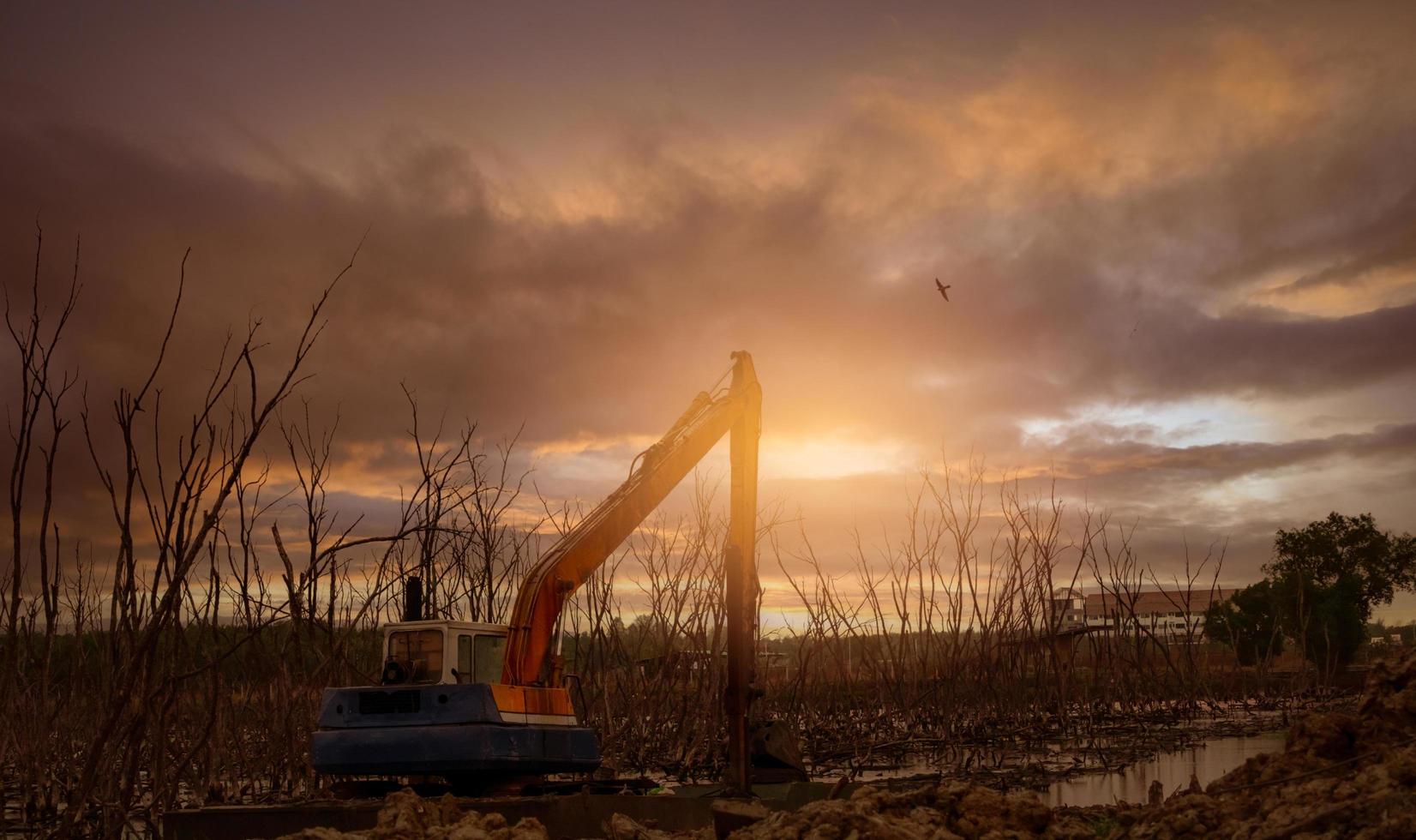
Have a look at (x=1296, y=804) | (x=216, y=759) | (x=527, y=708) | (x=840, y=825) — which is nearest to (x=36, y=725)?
(x=216, y=759)

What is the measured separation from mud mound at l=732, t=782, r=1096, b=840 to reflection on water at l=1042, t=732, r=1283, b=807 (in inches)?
185

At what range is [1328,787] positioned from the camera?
206 inches

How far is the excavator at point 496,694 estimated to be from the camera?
975 cm

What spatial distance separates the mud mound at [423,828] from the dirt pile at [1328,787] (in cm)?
338

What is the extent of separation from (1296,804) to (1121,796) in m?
7.72

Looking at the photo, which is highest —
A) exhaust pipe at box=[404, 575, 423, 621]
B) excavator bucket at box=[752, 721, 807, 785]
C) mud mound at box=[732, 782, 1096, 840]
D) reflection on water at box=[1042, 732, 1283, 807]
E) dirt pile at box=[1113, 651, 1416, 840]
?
exhaust pipe at box=[404, 575, 423, 621]

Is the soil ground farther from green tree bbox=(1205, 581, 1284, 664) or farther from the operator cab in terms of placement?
green tree bbox=(1205, 581, 1284, 664)

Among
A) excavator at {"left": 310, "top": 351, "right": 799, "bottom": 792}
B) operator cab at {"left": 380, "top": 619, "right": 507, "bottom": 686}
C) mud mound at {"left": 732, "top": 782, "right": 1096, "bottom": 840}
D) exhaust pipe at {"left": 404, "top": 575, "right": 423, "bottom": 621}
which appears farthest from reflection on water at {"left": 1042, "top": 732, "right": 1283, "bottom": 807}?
exhaust pipe at {"left": 404, "top": 575, "right": 423, "bottom": 621}

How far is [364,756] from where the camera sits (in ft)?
32.3

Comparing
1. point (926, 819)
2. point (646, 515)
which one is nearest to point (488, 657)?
point (646, 515)

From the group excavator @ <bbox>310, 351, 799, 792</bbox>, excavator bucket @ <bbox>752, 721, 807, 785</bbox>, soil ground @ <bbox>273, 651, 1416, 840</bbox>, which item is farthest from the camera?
excavator bucket @ <bbox>752, 721, 807, 785</bbox>

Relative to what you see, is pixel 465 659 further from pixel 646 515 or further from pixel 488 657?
pixel 646 515

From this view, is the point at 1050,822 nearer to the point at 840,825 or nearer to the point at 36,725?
the point at 840,825

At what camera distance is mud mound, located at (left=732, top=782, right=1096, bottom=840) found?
603 centimetres
